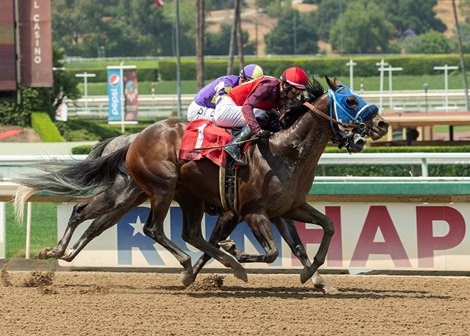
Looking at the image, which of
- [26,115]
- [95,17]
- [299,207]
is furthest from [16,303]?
[95,17]

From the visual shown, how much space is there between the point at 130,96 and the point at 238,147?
30.8m

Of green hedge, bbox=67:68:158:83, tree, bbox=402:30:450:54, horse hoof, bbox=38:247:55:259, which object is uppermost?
tree, bbox=402:30:450:54

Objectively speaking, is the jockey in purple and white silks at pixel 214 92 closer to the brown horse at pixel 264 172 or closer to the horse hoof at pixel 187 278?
the brown horse at pixel 264 172

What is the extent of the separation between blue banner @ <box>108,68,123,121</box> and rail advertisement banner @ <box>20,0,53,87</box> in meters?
12.7

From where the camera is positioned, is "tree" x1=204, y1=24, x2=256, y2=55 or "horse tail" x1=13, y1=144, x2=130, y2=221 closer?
"horse tail" x1=13, y1=144, x2=130, y2=221

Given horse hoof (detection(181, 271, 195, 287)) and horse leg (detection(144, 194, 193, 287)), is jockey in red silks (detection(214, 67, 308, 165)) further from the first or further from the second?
horse hoof (detection(181, 271, 195, 287))

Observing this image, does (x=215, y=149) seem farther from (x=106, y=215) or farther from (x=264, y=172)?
(x=106, y=215)

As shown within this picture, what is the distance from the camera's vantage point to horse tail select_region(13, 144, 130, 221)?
8586 mm

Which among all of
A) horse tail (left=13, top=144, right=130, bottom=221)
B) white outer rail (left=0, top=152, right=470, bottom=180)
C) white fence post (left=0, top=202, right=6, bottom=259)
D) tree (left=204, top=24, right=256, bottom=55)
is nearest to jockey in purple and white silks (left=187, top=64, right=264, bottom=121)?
horse tail (left=13, top=144, right=130, bottom=221)

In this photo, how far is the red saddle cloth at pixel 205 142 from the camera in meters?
7.88

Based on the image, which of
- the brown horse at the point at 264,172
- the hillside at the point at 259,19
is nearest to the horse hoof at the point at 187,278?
the brown horse at the point at 264,172

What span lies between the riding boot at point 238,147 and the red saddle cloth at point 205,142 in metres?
0.09

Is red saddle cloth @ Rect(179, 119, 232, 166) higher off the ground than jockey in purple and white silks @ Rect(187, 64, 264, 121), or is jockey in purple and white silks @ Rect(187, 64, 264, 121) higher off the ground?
jockey in purple and white silks @ Rect(187, 64, 264, 121)

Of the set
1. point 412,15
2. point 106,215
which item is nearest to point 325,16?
point 412,15
